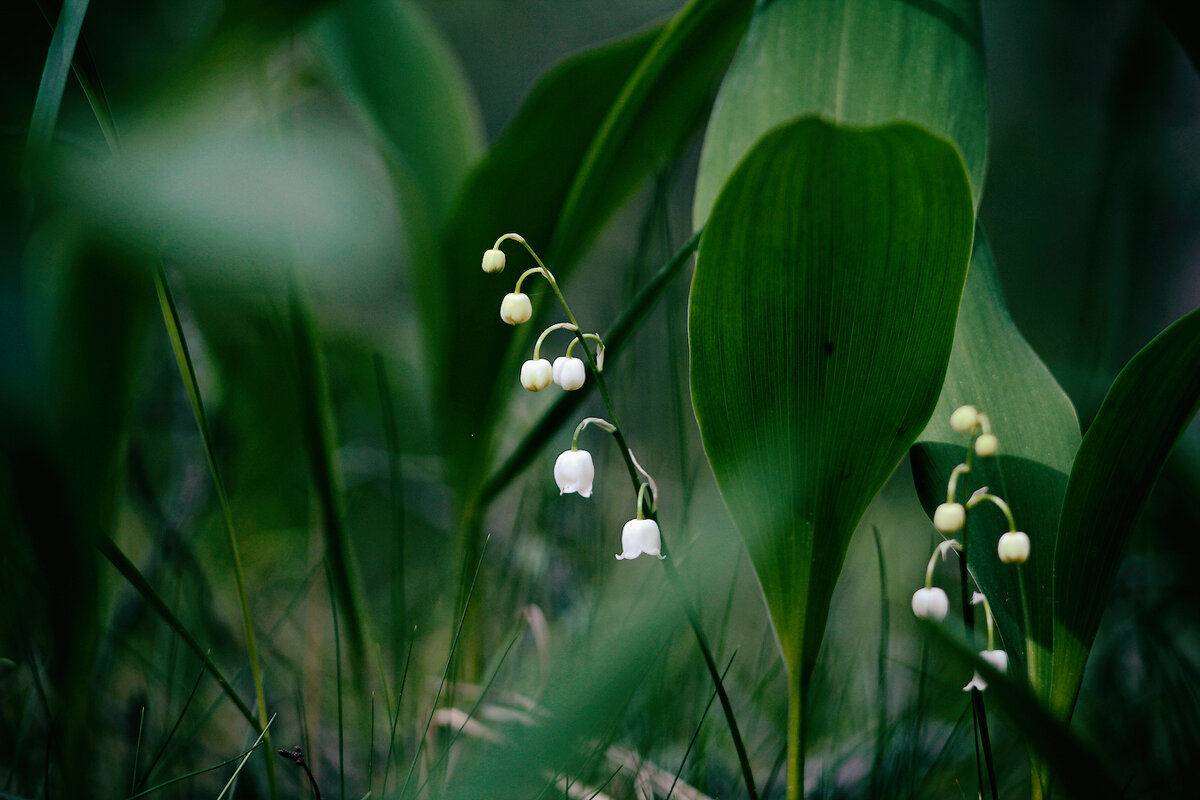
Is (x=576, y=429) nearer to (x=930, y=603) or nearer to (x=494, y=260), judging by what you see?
(x=494, y=260)

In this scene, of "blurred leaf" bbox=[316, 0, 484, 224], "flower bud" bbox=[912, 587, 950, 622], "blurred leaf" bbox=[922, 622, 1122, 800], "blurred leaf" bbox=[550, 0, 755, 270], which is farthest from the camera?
"blurred leaf" bbox=[316, 0, 484, 224]

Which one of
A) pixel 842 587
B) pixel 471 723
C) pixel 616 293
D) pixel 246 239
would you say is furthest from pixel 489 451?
pixel 616 293

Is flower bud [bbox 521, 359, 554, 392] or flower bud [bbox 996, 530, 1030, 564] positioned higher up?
flower bud [bbox 521, 359, 554, 392]

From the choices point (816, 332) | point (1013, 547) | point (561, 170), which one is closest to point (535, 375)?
point (816, 332)

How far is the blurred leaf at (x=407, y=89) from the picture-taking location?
0.87 meters

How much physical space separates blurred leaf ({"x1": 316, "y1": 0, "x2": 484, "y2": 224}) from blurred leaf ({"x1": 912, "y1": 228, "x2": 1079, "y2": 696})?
0.60m

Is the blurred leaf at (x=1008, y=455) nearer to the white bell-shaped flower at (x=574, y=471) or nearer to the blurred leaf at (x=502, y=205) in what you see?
the white bell-shaped flower at (x=574, y=471)

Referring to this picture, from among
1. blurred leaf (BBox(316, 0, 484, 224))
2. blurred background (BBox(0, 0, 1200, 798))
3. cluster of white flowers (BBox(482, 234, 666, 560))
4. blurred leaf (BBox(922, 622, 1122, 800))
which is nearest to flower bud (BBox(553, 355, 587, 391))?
cluster of white flowers (BBox(482, 234, 666, 560))

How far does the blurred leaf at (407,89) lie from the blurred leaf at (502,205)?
0.42 feet

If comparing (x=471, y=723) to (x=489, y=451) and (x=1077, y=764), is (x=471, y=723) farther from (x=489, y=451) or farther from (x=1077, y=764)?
(x=1077, y=764)

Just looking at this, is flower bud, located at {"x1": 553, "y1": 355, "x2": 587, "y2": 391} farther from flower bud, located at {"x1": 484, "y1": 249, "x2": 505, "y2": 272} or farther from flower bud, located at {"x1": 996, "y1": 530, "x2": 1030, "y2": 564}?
flower bud, located at {"x1": 996, "y1": 530, "x2": 1030, "y2": 564}

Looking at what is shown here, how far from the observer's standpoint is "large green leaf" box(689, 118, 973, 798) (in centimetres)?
36

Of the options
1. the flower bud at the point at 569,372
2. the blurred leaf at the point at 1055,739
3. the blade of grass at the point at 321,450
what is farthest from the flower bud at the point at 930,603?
the blade of grass at the point at 321,450

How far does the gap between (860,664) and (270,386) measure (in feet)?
2.59
